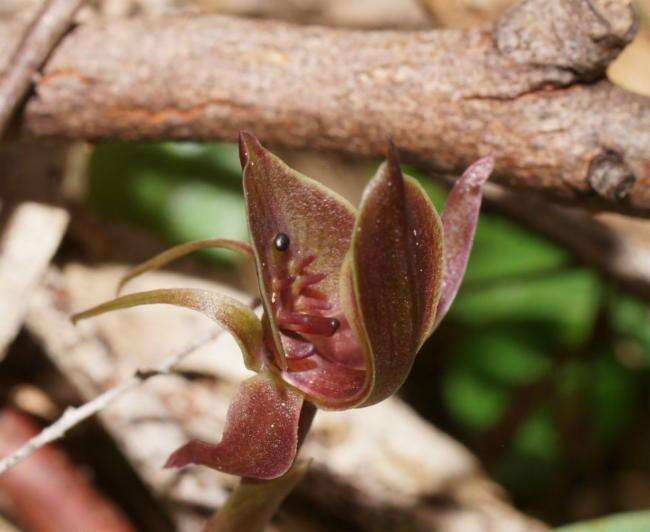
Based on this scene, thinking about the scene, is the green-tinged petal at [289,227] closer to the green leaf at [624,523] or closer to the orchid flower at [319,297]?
the orchid flower at [319,297]

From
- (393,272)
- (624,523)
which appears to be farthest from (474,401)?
(393,272)

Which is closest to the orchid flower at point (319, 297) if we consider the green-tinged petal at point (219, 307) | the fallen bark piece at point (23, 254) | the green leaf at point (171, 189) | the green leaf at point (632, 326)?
the green-tinged petal at point (219, 307)

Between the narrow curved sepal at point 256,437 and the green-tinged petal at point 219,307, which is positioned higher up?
the green-tinged petal at point 219,307

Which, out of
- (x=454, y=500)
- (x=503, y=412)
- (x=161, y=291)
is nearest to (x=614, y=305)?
(x=503, y=412)

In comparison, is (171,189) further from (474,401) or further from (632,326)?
(632,326)

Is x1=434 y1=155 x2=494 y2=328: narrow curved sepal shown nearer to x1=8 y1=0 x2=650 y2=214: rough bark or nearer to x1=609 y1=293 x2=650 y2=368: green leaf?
x1=8 y1=0 x2=650 y2=214: rough bark

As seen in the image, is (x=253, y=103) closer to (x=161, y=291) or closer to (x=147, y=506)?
(x=161, y=291)
